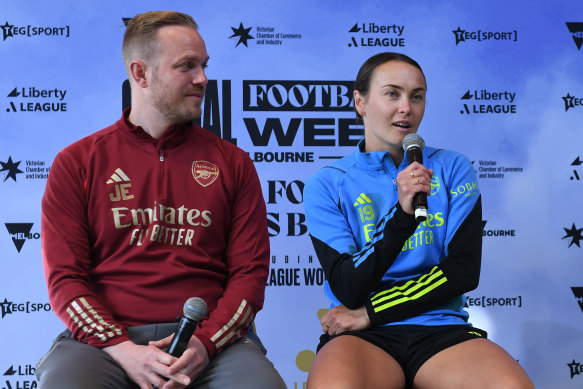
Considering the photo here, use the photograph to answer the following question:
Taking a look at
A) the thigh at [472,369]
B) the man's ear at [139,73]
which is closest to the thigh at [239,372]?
the thigh at [472,369]

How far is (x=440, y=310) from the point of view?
2.07 m

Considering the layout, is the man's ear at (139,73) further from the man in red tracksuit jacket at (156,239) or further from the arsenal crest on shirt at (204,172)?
the arsenal crest on shirt at (204,172)

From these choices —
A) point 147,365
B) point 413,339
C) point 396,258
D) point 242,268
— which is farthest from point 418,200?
point 147,365

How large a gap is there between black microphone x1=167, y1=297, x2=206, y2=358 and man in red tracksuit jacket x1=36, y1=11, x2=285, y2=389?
49 millimetres

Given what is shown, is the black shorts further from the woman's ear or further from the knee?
the woman's ear

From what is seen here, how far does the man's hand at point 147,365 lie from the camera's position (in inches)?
66.8

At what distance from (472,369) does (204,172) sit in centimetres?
97

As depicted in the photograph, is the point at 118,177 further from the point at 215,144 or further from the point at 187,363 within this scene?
the point at 187,363

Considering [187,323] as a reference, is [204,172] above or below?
above

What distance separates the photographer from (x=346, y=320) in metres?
2.04

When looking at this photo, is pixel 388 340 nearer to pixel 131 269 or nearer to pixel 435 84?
pixel 131 269

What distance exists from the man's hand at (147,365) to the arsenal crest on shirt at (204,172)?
1.78 ft

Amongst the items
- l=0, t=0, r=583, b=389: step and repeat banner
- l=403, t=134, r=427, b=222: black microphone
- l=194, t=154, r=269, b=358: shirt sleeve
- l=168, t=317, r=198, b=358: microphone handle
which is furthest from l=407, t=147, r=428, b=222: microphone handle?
l=0, t=0, r=583, b=389: step and repeat banner

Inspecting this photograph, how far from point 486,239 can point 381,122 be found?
1345 mm
